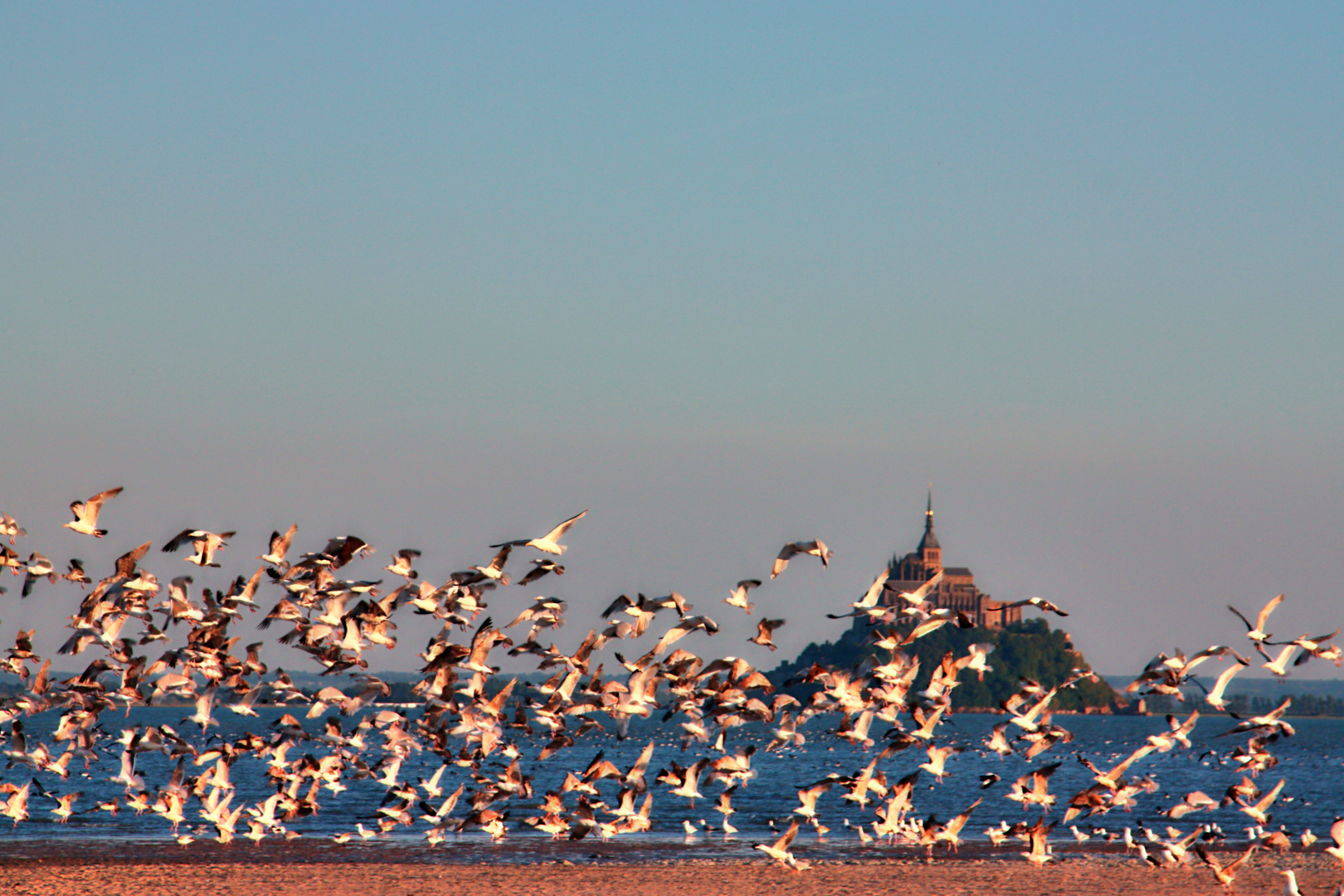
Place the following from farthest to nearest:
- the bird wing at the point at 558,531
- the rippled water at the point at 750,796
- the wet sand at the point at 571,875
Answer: the rippled water at the point at 750,796 < the wet sand at the point at 571,875 < the bird wing at the point at 558,531

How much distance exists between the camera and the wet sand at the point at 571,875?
36.3m

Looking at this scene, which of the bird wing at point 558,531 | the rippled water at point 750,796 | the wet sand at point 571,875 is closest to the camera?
the bird wing at point 558,531

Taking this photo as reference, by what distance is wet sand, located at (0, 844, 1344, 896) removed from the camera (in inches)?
1430

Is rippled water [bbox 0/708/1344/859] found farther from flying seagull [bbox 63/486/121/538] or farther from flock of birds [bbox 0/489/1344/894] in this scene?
flying seagull [bbox 63/486/121/538]

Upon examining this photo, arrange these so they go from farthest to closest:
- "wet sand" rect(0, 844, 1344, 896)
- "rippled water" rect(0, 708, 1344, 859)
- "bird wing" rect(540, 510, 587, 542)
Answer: "rippled water" rect(0, 708, 1344, 859) → "wet sand" rect(0, 844, 1344, 896) → "bird wing" rect(540, 510, 587, 542)

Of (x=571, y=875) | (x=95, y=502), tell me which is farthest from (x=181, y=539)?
(x=571, y=875)

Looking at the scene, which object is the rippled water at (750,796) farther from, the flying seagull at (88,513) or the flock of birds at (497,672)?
the flying seagull at (88,513)

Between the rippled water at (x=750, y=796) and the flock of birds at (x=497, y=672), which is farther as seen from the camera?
the rippled water at (x=750, y=796)

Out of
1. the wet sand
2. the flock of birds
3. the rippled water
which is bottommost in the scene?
the rippled water

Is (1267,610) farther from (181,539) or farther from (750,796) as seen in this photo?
(750,796)

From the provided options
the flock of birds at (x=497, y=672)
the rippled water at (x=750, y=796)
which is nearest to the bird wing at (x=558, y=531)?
the flock of birds at (x=497, y=672)

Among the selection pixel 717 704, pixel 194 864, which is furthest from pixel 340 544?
pixel 194 864

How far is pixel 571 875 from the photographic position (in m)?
39.4

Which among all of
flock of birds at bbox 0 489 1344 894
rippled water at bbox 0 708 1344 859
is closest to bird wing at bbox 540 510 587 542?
flock of birds at bbox 0 489 1344 894
